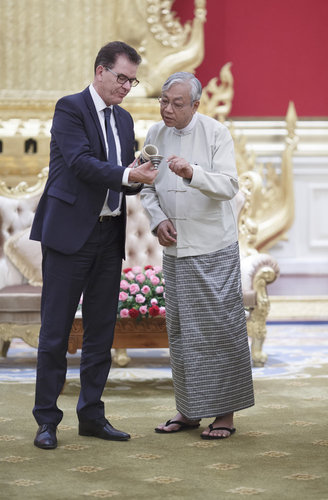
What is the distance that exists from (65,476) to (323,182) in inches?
231

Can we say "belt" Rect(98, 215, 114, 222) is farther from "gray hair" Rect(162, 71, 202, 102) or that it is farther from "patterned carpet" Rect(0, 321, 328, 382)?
"patterned carpet" Rect(0, 321, 328, 382)

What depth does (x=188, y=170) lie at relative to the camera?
11.3ft

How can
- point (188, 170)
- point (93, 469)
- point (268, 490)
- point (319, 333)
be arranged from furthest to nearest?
point (319, 333)
point (188, 170)
point (93, 469)
point (268, 490)

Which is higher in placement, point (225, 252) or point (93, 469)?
point (225, 252)

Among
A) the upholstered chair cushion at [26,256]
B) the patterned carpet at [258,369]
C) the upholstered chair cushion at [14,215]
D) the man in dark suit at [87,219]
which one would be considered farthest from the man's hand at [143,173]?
the upholstered chair cushion at [14,215]

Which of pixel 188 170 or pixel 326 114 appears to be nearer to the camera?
pixel 188 170

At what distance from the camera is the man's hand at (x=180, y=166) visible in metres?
3.44

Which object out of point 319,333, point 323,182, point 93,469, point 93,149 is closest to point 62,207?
point 93,149

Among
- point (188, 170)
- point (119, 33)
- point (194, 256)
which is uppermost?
point (119, 33)

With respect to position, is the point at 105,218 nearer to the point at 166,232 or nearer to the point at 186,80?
the point at 166,232

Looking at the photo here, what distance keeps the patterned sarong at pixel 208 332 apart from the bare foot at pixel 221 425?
2.4 inches

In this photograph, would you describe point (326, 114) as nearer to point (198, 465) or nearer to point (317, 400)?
point (317, 400)

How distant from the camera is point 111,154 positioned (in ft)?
11.6

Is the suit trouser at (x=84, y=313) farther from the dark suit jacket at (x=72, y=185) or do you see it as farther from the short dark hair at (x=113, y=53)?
the short dark hair at (x=113, y=53)
